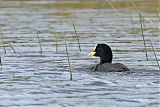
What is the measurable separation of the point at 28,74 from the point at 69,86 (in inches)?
66.1

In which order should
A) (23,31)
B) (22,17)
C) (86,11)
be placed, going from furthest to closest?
(86,11), (22,17), (23,31)

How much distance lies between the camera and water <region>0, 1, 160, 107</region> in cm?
1069

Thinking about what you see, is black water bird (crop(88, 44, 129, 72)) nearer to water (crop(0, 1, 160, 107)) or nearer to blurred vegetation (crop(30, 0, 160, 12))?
water (crop(0, 1, 160, 107))

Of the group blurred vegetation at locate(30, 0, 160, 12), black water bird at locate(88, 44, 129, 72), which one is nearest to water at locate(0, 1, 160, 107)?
black water bird at locate(88, 44, 129, 72)

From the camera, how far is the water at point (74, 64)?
1069 cm

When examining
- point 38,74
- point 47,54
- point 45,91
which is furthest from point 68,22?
point 45,91

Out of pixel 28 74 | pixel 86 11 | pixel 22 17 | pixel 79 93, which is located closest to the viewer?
pixel 79 93

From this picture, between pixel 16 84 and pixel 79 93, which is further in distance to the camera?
pixel 16 84

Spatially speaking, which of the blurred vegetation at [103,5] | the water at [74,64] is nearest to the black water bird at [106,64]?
the water at [74,64]

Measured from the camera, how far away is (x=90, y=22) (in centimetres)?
2588

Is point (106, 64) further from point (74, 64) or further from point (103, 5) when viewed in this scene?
point (103, 5)

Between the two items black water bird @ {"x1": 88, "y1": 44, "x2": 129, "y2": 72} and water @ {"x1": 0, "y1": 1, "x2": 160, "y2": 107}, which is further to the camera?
black water bird @ {"x1": 88, "y1": 44, "x2": 129, "y2": 72}

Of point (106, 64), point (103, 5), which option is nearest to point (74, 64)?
point (106, 64)

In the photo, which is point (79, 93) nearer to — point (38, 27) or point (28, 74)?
point (28, 74)
